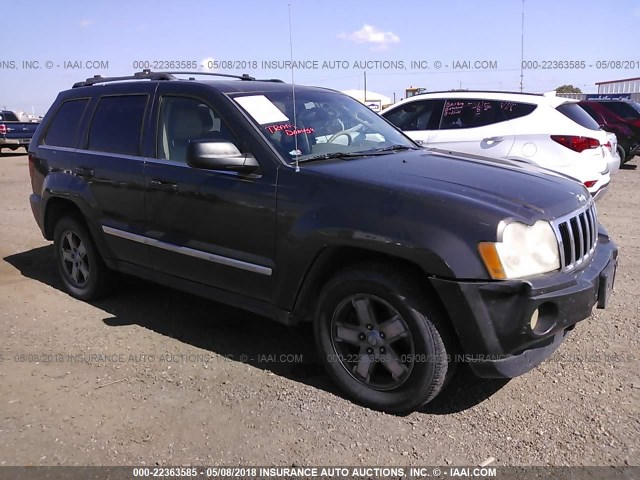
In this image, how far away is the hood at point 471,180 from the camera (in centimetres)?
293

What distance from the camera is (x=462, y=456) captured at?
2785 millimetres

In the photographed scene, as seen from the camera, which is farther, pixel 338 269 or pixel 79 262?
pixel 79 262

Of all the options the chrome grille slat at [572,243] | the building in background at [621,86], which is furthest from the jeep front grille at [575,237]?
the building in background at [621,86]

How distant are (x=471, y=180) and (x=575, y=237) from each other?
2.10 ft

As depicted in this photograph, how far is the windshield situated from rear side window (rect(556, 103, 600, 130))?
13.8 ft

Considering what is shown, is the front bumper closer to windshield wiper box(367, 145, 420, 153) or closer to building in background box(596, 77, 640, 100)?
windshield wiper box(367, 145, 420, 153)

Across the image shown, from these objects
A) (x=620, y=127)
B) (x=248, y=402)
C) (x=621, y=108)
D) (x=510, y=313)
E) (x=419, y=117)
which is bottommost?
(x=248, y=402)

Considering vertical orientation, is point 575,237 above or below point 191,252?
above

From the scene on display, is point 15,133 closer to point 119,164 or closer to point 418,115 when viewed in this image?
point 418,115

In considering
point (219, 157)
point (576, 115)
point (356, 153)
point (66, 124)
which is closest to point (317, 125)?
point (356, 153)

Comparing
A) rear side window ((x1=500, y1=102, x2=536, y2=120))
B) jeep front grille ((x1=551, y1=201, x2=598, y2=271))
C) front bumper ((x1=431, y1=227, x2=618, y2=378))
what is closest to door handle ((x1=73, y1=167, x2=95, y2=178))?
front bumper ((x1=431, y1=227, x2=618, y2=378))

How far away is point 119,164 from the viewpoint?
4.33 metres

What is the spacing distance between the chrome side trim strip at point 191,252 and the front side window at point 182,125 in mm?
612

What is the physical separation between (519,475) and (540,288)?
0.88 meters
